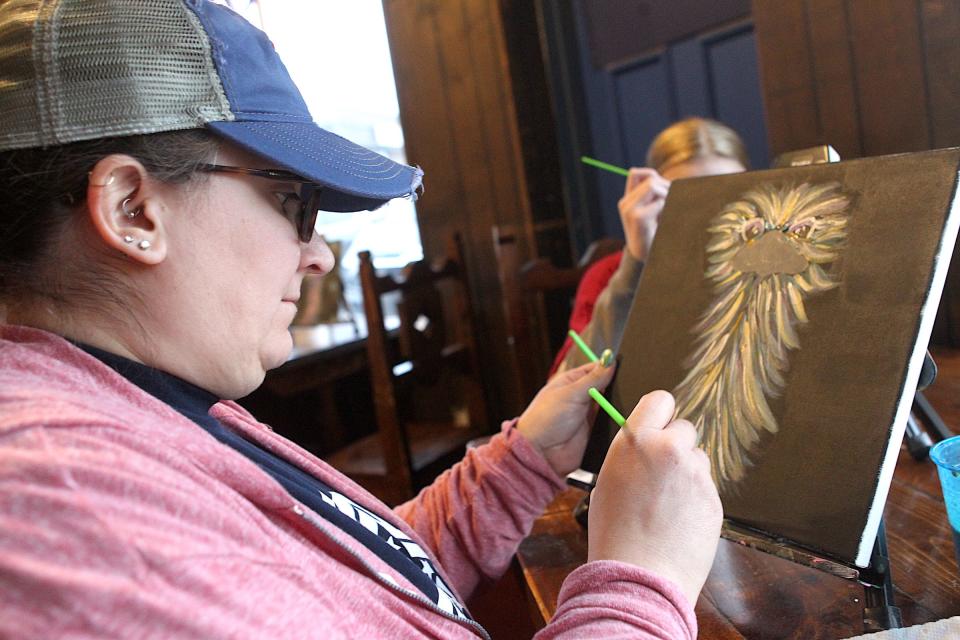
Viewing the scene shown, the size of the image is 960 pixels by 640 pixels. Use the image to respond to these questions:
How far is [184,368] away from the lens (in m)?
0.58

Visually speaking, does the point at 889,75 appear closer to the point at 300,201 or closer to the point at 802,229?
the point at 802,229

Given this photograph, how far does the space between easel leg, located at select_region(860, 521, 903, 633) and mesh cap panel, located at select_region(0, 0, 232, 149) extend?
654 millimetres

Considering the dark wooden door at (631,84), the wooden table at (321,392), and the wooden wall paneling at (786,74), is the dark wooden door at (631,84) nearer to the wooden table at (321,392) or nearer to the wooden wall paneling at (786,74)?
the wooden wall paneling at (786,74)

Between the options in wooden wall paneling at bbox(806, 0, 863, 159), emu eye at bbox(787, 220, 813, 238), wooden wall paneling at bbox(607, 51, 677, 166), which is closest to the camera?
emu eye at bbox(787, 220, 813, 238)

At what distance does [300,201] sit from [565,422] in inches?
17.6

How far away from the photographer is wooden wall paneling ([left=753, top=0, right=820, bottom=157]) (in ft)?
5.16

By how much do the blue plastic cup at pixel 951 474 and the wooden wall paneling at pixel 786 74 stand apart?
1.07 meters

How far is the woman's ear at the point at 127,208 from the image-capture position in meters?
0.53

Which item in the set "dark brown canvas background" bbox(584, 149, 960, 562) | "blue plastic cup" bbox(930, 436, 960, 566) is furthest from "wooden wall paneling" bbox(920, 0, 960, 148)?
"blue plastic cup" bbox(930, 436, 960, 566)

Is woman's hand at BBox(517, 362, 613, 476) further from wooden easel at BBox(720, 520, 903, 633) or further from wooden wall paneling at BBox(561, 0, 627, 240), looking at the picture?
wooden wall paneling at BBox(561, 0, 627, 240)

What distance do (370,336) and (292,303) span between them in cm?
136

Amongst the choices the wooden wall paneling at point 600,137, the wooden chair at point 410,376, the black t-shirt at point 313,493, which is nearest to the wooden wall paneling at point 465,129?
the wooden chair at point 410,376

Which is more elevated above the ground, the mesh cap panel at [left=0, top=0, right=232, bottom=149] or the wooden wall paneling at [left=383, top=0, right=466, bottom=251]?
the wooden wall paneling at [left=383, top=0, right=466, bottom=251]

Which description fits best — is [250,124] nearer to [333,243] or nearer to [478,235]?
[478,235]
